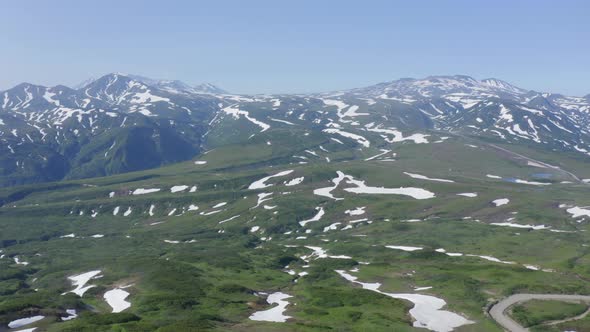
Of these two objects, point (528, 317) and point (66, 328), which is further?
point (528, 317)

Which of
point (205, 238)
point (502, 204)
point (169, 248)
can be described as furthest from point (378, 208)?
point (169, 248)

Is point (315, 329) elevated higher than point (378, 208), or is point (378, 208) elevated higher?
point (315, 329)

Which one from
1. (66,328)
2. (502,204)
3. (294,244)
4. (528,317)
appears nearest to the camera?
(66,328)

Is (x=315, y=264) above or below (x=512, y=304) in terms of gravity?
below

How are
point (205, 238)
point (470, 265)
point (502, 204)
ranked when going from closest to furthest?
point (470, 265), point (205, 238), point (502, 204)

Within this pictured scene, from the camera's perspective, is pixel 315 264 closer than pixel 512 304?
No

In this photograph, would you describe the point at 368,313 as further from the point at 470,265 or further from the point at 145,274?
the point at 145,274

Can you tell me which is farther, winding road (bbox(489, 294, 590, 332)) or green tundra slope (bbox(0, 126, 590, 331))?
green tundra slope (bbox(0, 126, 590, 331))

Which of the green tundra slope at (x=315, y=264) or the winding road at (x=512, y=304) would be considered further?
the green tundra slope at (x=315, y=264)
